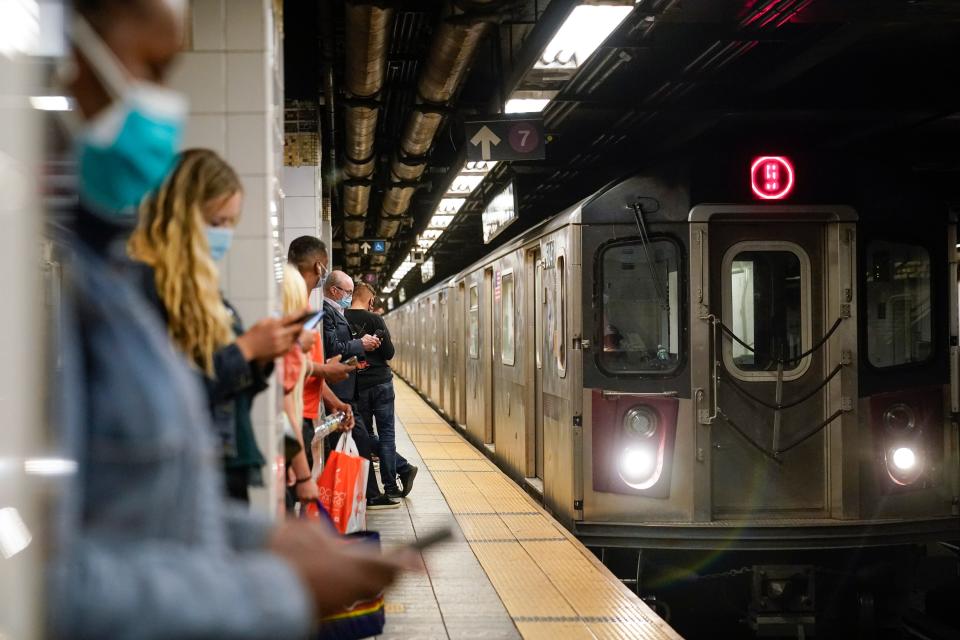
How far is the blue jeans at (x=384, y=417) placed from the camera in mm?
7332

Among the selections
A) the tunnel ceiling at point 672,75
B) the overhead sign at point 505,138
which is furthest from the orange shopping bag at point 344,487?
the overhead sign at point 505,138

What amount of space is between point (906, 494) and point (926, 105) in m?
4.17

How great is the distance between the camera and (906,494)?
18.2ft

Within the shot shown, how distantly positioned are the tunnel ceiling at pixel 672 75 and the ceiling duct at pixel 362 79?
0.03m

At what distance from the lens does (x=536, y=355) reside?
7367 mm

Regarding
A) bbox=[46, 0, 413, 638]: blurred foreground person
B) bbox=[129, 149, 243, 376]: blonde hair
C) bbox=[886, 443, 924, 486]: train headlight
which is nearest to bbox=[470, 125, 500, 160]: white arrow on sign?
bbox=[886, 443, 924, 486]: train headlight

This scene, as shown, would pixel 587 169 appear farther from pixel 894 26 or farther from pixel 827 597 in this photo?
pixel 827 597

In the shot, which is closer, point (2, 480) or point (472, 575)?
point (2, 480)

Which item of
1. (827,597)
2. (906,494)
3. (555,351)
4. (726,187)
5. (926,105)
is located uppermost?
(926,105)

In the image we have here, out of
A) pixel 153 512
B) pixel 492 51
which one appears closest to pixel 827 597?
pixel 492 51

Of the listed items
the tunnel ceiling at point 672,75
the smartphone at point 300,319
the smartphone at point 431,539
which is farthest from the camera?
the tunnel ceiling at point 672,75

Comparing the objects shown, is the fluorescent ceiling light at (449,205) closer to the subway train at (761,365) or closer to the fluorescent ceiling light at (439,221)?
the fluorescent ceiling light at (439,221)

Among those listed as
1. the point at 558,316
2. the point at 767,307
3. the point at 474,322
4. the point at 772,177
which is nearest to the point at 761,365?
the point at 767,307

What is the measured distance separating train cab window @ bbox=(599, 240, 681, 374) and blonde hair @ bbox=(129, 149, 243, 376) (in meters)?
3.82
